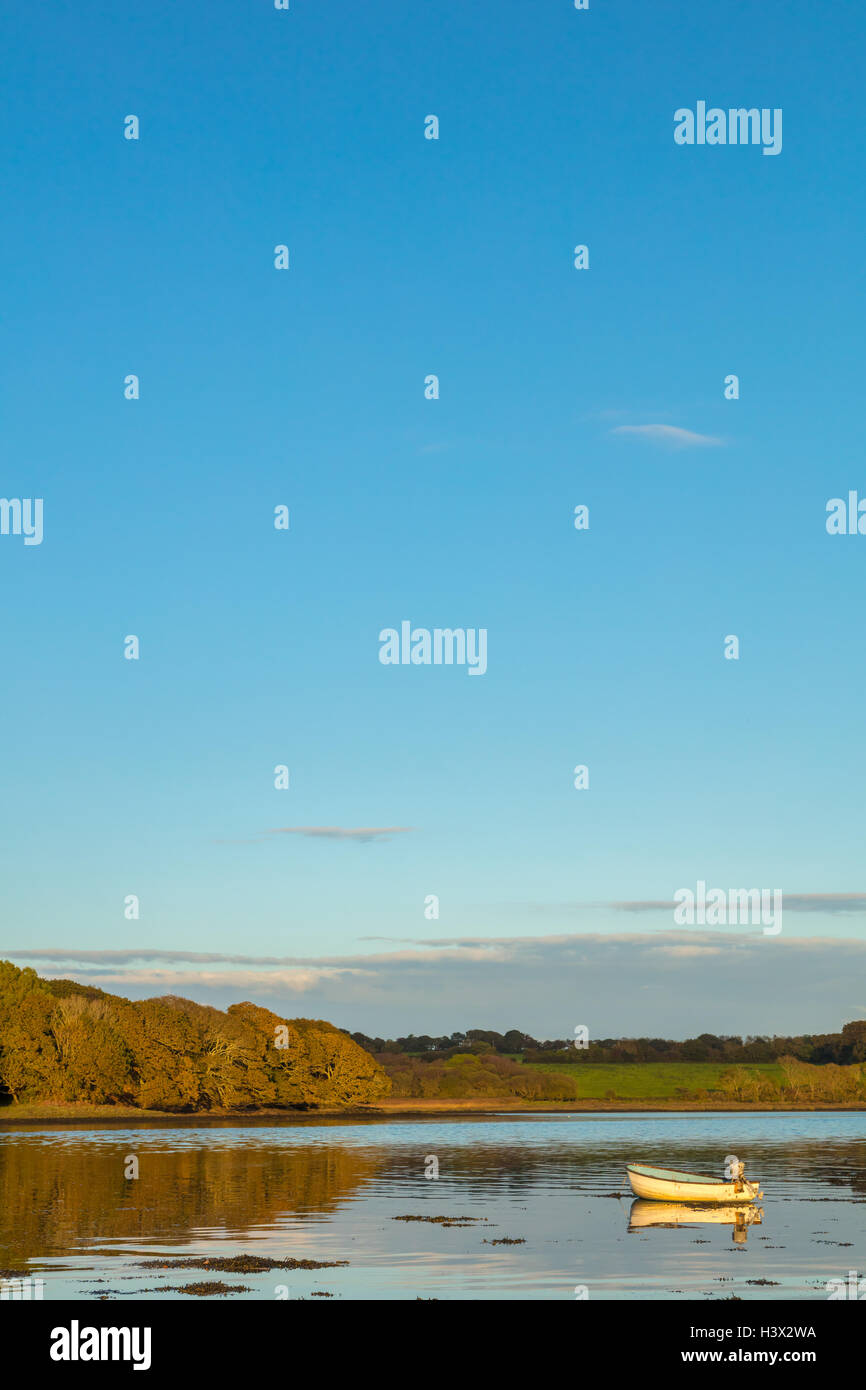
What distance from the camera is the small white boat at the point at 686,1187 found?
5994 cm

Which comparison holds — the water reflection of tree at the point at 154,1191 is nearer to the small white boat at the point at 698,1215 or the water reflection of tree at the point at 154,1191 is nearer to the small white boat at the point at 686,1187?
the small white boat at the point at 698,1215

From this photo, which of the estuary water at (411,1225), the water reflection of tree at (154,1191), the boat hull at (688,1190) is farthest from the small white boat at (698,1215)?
the water reflection of tree at (154,1191)

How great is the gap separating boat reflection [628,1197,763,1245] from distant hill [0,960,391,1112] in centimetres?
10788

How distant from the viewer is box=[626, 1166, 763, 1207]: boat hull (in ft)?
197

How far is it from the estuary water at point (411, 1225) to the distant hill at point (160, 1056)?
1714 inches

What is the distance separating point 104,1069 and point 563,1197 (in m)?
98.9

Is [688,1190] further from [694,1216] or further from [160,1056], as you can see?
[160,1056]

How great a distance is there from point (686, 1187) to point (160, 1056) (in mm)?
109691

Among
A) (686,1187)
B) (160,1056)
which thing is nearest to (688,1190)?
(686,1187)
